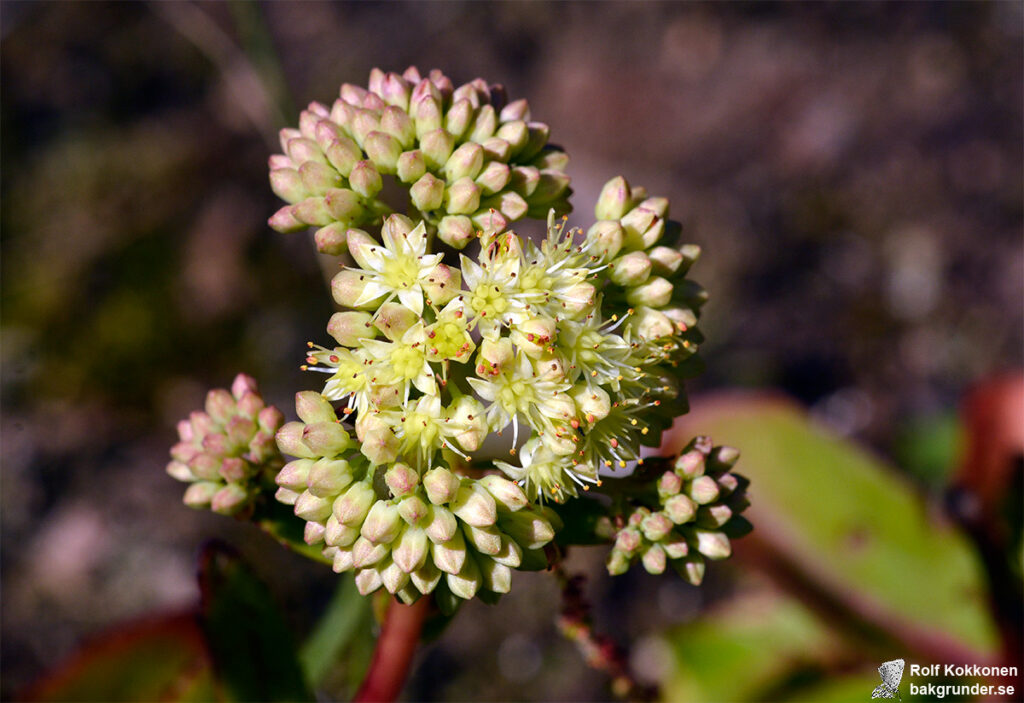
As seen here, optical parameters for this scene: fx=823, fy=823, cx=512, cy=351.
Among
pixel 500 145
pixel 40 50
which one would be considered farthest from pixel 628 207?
pixel 40 50

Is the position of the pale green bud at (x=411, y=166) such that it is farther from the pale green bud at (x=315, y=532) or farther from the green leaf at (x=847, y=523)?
the green leaf at (x=847, y=523)

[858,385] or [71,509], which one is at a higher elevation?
[858,385]

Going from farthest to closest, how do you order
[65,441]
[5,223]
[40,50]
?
[40,50] < [5,223] < [65,441]

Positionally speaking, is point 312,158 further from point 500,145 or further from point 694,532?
point 694,532

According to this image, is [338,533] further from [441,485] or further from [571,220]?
[571,220]

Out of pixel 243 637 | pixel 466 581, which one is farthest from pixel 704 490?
pixel 243 637

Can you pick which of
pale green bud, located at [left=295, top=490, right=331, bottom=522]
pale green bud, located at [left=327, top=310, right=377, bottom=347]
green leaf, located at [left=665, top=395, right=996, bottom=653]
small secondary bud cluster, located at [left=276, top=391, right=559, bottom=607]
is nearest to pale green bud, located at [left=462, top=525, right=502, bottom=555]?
small secondary bud cluster, located at [left=276, top=391, right=559, bottom=607]
